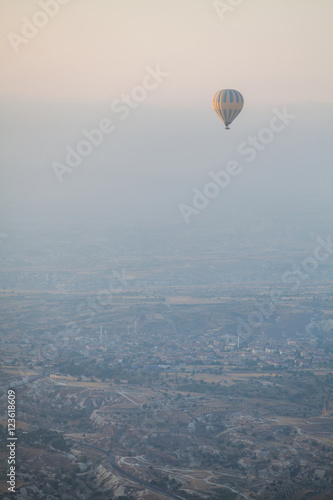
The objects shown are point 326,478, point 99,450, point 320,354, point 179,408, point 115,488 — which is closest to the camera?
point 115,488

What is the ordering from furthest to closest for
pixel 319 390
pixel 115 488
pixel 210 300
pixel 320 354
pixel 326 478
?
1. pixel 210 300
2. pixel 320 354
3. pixel 319 390
4. pixel 326 478
5. pixel 115 488

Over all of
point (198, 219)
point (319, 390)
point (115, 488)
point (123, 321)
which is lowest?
point (115, 488)

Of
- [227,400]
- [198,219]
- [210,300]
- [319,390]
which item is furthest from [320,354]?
[198,219]

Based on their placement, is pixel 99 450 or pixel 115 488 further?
pixel 99 450

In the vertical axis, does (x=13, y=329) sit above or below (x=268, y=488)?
above

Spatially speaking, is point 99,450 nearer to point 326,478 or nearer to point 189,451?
point 189,451

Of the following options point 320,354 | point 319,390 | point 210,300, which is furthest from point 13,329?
point 319,390
